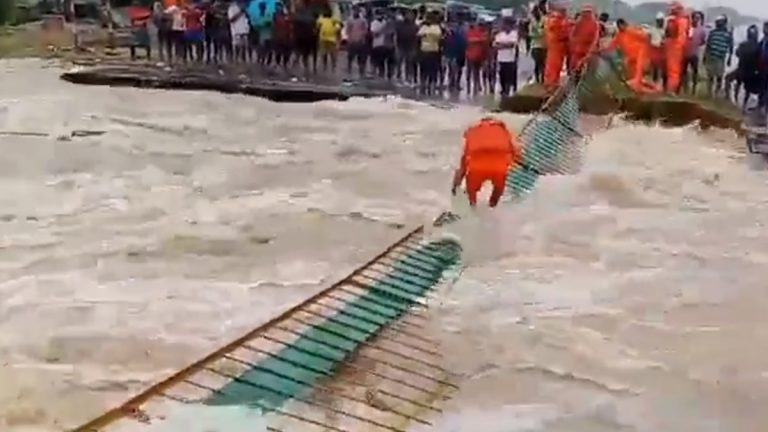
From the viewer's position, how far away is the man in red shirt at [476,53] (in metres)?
11.0

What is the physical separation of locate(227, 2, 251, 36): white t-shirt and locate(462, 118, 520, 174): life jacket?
6.48m

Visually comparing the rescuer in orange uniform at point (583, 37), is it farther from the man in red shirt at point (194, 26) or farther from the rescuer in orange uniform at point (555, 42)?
the man in red shirt at point (194, 26)

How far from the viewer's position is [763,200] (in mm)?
7223

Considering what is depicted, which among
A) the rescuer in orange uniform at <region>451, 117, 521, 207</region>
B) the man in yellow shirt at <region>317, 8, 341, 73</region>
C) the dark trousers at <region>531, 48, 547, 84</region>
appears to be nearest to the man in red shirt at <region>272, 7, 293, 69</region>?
the man in yellow shirt at <region>317, 8, 341, 73</region>

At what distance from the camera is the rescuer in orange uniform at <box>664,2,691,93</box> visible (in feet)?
32.8

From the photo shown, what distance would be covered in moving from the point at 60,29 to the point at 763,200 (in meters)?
8.28

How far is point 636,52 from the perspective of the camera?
10.4m

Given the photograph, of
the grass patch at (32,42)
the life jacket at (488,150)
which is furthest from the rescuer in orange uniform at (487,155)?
the grass patch at (32,42)

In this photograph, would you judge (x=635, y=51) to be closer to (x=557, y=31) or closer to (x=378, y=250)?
(x=557, y=31)

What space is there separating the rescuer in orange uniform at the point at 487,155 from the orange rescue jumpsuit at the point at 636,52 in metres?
4.41

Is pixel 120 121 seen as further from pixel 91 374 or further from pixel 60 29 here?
Answer: pixel 91 374

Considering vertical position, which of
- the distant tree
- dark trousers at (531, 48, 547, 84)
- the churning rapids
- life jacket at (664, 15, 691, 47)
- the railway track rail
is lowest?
the churning rapids

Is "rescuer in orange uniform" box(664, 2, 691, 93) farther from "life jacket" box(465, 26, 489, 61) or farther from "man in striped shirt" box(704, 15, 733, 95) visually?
"life jacket" box(465, 26, 489, 61)

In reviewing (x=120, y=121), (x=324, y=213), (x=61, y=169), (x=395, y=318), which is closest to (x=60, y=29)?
(x=120, y=121)
